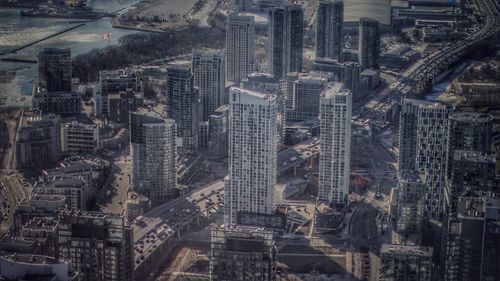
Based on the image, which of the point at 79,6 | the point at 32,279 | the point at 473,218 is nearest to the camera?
the point at 32,279

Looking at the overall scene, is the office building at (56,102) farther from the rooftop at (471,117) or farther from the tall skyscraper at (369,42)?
the rooftop at (471,117)

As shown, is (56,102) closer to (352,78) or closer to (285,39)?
(285,39)

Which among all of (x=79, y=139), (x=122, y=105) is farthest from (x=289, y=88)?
(x=79, y=139)

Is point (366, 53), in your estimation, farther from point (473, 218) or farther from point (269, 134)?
point (473, 218)

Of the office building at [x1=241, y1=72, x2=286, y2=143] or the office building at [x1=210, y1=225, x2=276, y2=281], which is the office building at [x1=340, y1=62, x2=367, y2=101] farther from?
the office building at [x1=210, y1=225, x2=276, y2=281]

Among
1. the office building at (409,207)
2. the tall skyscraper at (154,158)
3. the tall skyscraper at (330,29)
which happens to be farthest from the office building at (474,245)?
the tall skyscraper at (330,29)

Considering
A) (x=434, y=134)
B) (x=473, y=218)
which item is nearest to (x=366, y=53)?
(x=434, y=134)
